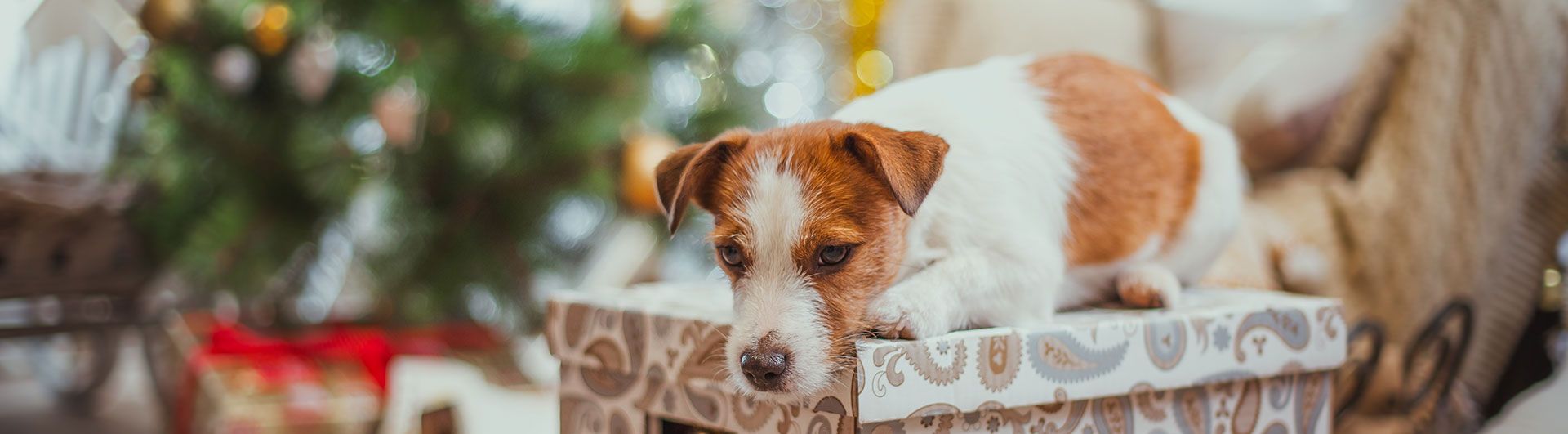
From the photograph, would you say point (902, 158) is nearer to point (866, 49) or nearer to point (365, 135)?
point (365, 135)

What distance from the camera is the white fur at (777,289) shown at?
64cm

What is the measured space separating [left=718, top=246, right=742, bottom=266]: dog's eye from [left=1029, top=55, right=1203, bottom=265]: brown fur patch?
10.3 inches

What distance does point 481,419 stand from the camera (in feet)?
4.35

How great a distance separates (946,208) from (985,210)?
27 millimetres

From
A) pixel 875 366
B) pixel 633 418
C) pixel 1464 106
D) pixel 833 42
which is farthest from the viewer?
pixel 833 42

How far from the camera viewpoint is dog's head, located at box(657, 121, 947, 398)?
641mm

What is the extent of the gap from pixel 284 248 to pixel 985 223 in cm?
162

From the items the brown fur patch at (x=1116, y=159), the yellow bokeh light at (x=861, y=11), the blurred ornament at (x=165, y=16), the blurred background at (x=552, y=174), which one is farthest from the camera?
the yellow bokeh light at (x=861, y=11)

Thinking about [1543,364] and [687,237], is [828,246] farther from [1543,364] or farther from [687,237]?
[687,237]

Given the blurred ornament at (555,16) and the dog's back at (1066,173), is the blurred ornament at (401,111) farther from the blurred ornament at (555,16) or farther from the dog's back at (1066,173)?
the dog's back at (1066,173)

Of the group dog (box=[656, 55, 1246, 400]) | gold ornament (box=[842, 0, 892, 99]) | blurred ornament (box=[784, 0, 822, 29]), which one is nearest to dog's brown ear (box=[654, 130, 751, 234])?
dog (box=[656, 55, 1246, 400])

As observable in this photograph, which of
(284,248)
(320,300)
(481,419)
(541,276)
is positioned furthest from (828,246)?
(320,300)

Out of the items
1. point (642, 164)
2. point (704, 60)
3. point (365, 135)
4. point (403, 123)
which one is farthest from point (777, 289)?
point (365, 135)

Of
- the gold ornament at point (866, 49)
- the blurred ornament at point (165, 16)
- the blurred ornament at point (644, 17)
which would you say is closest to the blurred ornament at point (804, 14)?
the gold ornament at point (866, 49)
